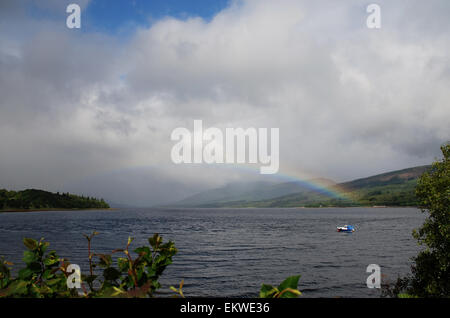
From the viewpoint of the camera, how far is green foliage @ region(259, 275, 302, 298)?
103 inches

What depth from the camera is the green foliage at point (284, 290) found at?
2.61 m

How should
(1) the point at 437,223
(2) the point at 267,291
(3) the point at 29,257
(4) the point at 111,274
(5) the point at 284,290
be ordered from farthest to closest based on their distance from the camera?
(1) the point at 437,223 < (3) the point at 29,257 < (4) the point at 111,274 < (2) the point at 267,291 < (5) the point at 284,290

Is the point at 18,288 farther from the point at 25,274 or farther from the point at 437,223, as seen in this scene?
the point at 437,223

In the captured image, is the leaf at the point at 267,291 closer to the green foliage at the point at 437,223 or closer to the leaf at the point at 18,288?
the leaf at the point at 18,288

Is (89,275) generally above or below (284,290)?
below

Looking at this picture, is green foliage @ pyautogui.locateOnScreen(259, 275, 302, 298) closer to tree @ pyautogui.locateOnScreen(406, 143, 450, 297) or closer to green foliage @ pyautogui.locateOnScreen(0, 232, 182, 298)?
green foliage @ pyautogui.locateOnScreen(0, 232, 182, 298)

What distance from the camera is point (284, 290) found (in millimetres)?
2580

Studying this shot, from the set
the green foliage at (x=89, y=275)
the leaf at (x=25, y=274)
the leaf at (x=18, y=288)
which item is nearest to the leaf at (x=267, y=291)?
the green foliage at (x=89, y=275)

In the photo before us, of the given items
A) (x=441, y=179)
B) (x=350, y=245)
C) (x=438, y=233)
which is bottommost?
(x=350, y=245)

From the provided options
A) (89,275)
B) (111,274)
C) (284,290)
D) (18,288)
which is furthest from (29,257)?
(284,290)

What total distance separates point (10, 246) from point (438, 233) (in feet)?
322
